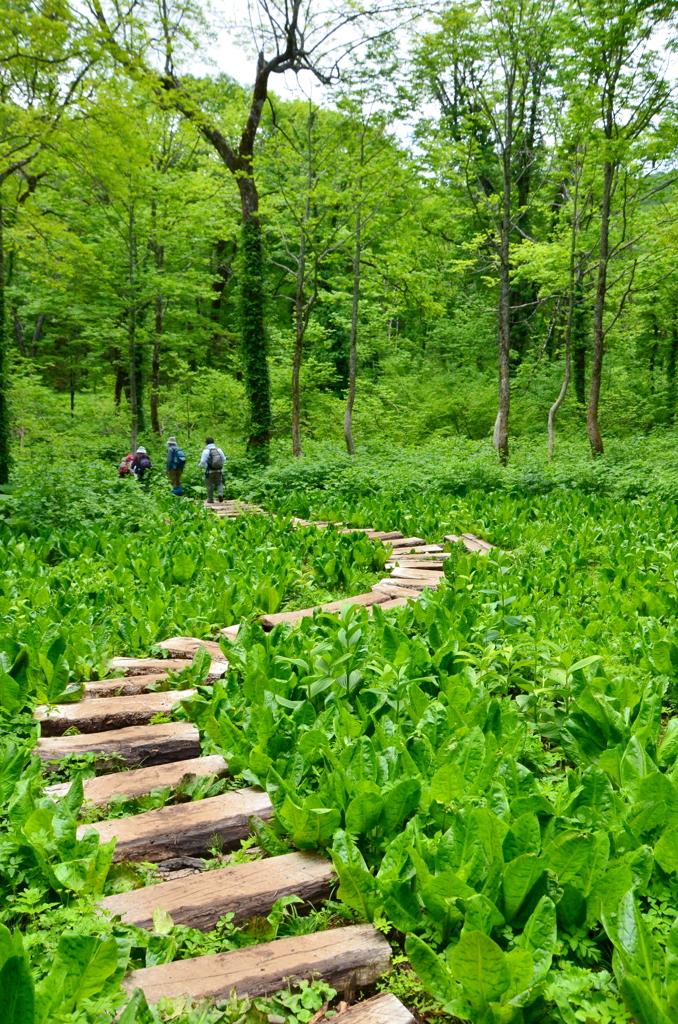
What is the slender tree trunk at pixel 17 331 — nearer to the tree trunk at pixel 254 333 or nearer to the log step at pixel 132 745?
the tree trunk at pixel 254 333

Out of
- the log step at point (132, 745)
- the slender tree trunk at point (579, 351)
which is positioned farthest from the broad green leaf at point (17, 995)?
the slender tree trunk at point (579, 351)

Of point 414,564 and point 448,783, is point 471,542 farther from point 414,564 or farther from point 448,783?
point 448,783

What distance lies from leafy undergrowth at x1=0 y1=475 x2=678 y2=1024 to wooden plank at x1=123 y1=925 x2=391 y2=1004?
0.18 ft

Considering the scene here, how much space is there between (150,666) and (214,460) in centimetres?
1039

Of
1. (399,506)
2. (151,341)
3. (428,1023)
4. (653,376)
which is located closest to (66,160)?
(151,341)

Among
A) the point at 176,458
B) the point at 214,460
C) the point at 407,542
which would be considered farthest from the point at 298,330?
the point at 407,542

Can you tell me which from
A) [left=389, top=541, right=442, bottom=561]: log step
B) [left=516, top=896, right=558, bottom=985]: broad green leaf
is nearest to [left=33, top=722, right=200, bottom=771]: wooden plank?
[left=516, top=896, right=558, bottom=985]: broad green leaf

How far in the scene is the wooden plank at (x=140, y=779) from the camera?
2.66 metres

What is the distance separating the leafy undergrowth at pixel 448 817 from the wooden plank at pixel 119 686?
17.4 inches

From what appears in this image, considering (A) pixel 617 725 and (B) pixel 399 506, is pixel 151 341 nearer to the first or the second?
(B) pixel 399 506

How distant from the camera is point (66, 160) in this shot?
44.9 feet

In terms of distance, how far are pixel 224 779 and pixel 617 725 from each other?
5.57 feet

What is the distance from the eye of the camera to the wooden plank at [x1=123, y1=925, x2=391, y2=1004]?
174 cm

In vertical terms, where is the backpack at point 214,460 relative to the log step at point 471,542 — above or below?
above
